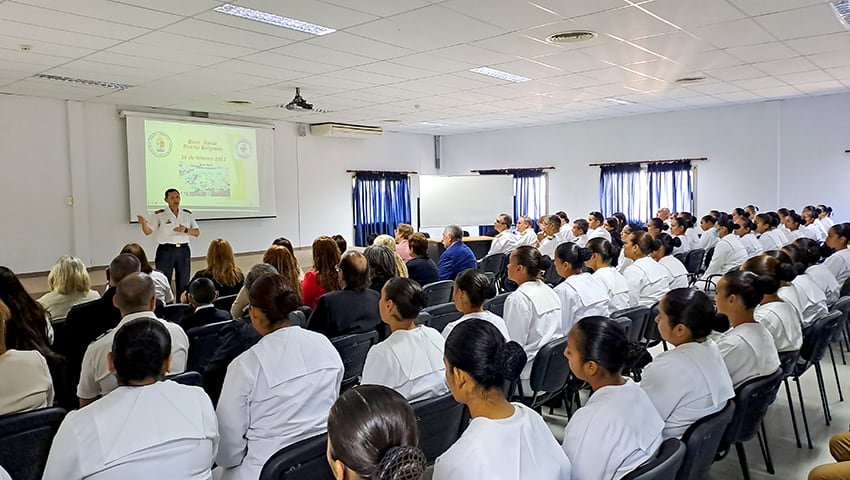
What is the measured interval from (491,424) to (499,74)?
20.3 feet

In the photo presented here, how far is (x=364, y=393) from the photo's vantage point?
124cm

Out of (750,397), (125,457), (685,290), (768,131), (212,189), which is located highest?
(768,131)

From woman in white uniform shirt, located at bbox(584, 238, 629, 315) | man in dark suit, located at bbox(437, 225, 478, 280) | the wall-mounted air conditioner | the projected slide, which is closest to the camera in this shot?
woman in white uniform shirt, located at bbox(584, 238, 629, 315)

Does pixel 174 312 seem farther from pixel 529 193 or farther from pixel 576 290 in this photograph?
pixel 529 193

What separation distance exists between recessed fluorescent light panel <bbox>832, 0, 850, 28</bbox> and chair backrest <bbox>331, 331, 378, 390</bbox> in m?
4.48

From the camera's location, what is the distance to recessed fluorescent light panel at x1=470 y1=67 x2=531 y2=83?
22.5 ft

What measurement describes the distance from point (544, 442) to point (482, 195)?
1091cm

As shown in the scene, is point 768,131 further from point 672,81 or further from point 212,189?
point 212,189

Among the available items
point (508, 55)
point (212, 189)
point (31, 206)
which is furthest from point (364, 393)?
point (212, 189)

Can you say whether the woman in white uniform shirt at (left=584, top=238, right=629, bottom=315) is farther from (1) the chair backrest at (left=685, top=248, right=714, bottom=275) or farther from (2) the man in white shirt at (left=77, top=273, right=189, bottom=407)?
(1) the chair backrest at (left=685, top=248, right=714, bottom=275)

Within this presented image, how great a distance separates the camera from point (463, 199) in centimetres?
1223

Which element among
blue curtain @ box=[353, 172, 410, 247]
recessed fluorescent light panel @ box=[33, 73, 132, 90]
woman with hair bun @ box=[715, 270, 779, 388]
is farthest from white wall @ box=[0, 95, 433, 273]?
woman with hair bun @ box=[715, 270, 779, 388]

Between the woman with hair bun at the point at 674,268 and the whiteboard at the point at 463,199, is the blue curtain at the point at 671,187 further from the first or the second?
the woman with hair bun at the point at 674,268

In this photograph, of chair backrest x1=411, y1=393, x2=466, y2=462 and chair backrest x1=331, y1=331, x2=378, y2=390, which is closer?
chair backrest x1=411, y1=393, x2=466, y2=462
